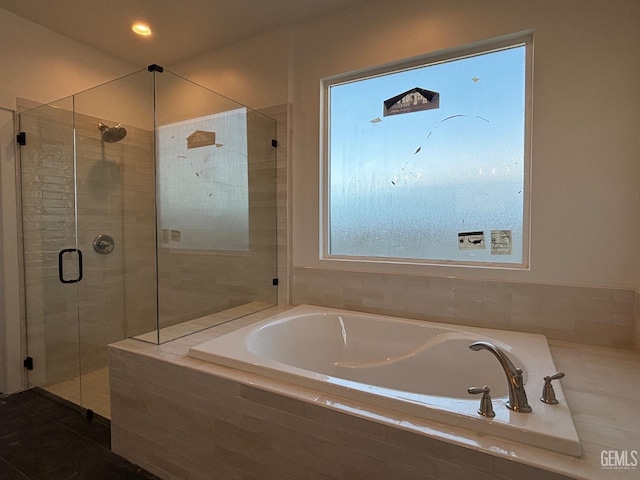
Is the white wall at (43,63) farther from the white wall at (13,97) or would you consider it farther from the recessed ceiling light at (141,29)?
the recessed ceiling light at (141,29)

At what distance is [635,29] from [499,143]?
0.74 m

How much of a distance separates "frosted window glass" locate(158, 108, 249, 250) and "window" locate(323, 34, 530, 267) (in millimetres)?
717

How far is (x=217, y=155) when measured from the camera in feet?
8.82

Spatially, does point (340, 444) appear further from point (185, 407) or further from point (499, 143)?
point (499, 143)

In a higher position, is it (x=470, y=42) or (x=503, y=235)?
(x=470, y=42)

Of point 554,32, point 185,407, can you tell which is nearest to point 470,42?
point 554,32

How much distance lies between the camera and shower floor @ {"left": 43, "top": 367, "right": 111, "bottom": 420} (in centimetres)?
217

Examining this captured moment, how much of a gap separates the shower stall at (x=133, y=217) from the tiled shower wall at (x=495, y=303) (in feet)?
2.06

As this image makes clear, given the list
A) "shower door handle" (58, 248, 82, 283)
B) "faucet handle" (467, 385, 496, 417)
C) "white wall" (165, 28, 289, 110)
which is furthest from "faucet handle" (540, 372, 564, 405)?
"shower door handle" (58, 248, 82, 283)

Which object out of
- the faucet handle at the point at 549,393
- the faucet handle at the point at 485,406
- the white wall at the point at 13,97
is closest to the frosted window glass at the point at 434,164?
the faucet handle at the point at 549,393

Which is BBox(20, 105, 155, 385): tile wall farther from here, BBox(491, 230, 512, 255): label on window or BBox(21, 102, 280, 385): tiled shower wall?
BBox(491, 230, 512, 255): label on window

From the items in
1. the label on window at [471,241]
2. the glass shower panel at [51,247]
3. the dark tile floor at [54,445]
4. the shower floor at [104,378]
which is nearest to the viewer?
the dark tile floor at [54,445]

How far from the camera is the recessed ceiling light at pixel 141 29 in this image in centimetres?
242

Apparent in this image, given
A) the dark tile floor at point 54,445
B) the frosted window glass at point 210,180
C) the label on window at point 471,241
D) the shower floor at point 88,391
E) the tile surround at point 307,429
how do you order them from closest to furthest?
the tile surround at point 307,429 < the dark tile floor at point 54,445 < the label on window at point 471,241 < the shower floor at point 88,391 < the frosted window glass at point 210,180
